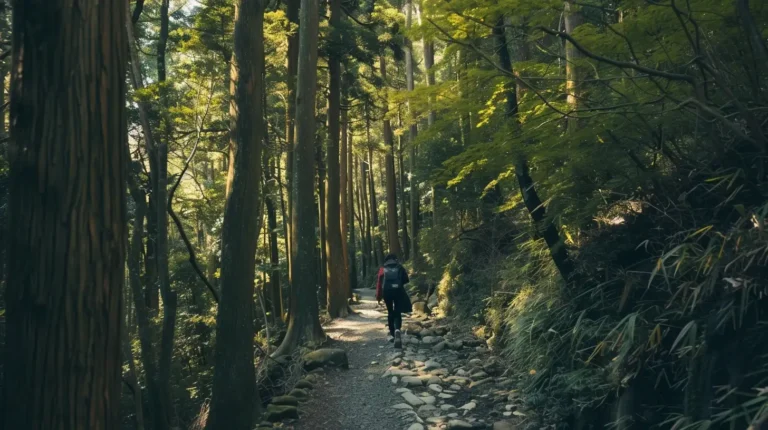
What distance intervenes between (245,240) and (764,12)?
242 inches

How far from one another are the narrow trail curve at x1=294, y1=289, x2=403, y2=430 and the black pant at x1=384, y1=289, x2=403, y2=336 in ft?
1.55

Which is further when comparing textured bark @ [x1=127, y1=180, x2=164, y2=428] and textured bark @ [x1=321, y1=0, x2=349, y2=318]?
textured bark @ [x1=321, y1=0, x2=349, y2=318]

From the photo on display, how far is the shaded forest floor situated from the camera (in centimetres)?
693

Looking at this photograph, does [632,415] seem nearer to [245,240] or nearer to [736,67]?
[736,67]

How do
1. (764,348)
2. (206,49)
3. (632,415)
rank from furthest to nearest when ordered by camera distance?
(206,49)
(632,415)
(764,348)

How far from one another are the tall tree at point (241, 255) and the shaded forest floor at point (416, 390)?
984mm

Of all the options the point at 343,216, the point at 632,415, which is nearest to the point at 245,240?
the point at 632,415

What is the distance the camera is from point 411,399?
7.72 m

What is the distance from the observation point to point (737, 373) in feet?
12.2

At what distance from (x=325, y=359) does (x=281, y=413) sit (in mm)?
2466

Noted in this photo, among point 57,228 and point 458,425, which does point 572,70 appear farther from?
A: point 57,228

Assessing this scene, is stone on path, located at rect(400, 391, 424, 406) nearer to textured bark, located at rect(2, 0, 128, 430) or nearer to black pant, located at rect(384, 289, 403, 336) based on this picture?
black pant, located at rect(384, 289, 403, 336)

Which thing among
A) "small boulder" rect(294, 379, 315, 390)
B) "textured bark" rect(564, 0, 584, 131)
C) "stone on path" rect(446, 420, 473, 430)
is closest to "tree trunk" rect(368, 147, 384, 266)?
"small boulder" rect(294, 379, 315, 390)

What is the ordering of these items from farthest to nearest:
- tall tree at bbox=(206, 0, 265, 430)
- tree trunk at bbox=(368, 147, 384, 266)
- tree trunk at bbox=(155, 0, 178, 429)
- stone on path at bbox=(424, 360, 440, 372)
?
tree trunk at bbox=(368, 147, 384, 266)
stone on path at bbox=(424, 360, 440, 372)
tree trunk at bbox=(155, 0, 178, 429)
tall tree at bbox=(206, 0, 265, 430)
